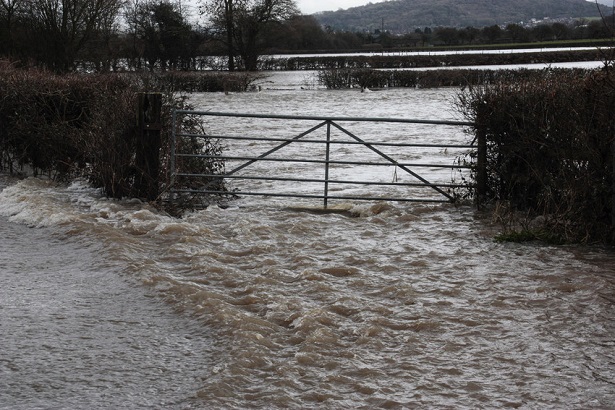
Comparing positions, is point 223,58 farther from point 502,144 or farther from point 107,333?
point 107,333

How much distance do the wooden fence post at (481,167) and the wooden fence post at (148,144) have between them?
4.76 meters

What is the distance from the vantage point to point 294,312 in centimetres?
749

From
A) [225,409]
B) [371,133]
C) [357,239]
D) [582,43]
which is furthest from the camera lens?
[582,43]

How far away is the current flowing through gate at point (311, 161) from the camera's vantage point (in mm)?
12211

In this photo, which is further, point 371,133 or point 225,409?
point 371,133

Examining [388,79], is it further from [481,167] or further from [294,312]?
[294,312]

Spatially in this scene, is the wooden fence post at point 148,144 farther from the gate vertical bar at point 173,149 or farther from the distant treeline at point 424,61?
the distant treeline at point 424,61

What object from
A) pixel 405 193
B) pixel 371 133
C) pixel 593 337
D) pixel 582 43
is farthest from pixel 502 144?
pixel 582 43

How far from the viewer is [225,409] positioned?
5.50 m

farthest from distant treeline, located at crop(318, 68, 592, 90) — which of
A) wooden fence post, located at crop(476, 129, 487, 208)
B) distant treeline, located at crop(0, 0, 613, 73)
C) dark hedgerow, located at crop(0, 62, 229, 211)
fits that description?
wooden fence post, located at crop(476, 129, 487, 208)

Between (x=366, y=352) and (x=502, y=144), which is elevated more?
(x=502, y=144)

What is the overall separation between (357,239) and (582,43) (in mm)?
70223

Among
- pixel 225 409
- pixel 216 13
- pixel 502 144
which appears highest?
pixel 216 13

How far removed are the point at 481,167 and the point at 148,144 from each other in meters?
5.01
